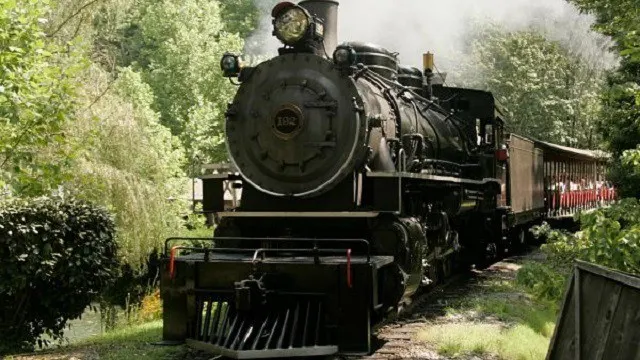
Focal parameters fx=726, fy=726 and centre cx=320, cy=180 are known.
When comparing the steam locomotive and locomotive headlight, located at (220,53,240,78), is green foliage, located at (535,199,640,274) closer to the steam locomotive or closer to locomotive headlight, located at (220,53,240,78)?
the steam locomotive

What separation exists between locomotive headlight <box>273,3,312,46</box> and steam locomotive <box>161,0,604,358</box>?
14mm

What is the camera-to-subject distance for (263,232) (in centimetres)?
789

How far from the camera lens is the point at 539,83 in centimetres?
3709

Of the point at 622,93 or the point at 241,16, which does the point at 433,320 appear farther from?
the point at 241,16

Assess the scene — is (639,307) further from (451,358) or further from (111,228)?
(111,228)

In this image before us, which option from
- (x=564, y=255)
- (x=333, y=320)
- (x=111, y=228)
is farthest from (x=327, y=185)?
(x=111, y=228)

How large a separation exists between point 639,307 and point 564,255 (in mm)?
5284

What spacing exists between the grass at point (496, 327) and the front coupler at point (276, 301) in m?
0.99

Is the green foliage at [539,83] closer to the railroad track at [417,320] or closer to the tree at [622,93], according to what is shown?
the tree at [622,93]

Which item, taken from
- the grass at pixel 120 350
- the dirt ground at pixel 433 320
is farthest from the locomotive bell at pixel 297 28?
the grass at pixel 120 350

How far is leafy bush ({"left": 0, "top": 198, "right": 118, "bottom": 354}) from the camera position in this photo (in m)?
9.30

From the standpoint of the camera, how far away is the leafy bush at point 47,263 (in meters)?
9.30

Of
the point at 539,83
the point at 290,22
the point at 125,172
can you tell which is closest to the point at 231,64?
the point at 290,22

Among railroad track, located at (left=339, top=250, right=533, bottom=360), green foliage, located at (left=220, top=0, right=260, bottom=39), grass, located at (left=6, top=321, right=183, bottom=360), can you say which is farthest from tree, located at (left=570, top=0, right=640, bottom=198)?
green foliage, located at (left=220, top=0, right=260, bottom=39)
